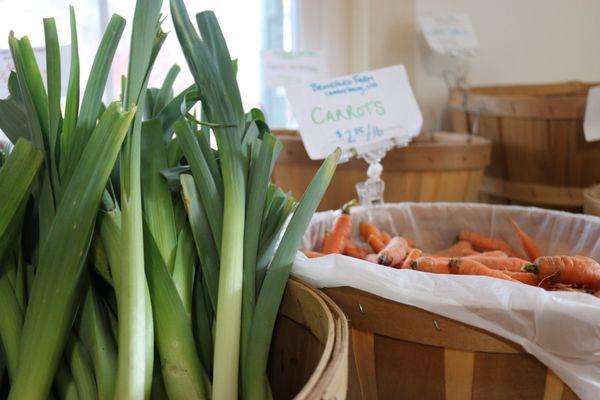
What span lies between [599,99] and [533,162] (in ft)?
1.10

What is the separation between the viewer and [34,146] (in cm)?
62

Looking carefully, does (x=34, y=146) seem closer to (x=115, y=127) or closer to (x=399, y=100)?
(x=115, y=127)

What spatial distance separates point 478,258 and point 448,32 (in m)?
1.40

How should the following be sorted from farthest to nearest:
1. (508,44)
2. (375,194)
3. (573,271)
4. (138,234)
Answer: (508,44), (375,194), (573,271), (138,234)

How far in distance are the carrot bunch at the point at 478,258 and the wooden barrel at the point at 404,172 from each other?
0.29m

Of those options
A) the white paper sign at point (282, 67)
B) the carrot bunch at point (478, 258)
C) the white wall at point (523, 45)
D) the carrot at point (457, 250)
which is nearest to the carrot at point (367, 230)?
the carrot bunch at point (478, 258)

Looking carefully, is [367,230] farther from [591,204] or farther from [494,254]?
[591,204]

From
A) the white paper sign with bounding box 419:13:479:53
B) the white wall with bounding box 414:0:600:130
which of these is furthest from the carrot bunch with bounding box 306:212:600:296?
the white wall with bounding box 414:0:600:130

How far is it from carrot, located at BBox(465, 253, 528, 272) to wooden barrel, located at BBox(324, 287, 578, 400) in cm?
27

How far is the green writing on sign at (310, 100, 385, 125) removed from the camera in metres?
1.11

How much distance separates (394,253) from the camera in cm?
94

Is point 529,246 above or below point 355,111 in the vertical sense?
below

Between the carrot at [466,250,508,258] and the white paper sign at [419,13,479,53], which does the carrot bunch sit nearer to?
the carrot at [466,250,508,258]

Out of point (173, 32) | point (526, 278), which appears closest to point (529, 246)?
point (526, 278)
